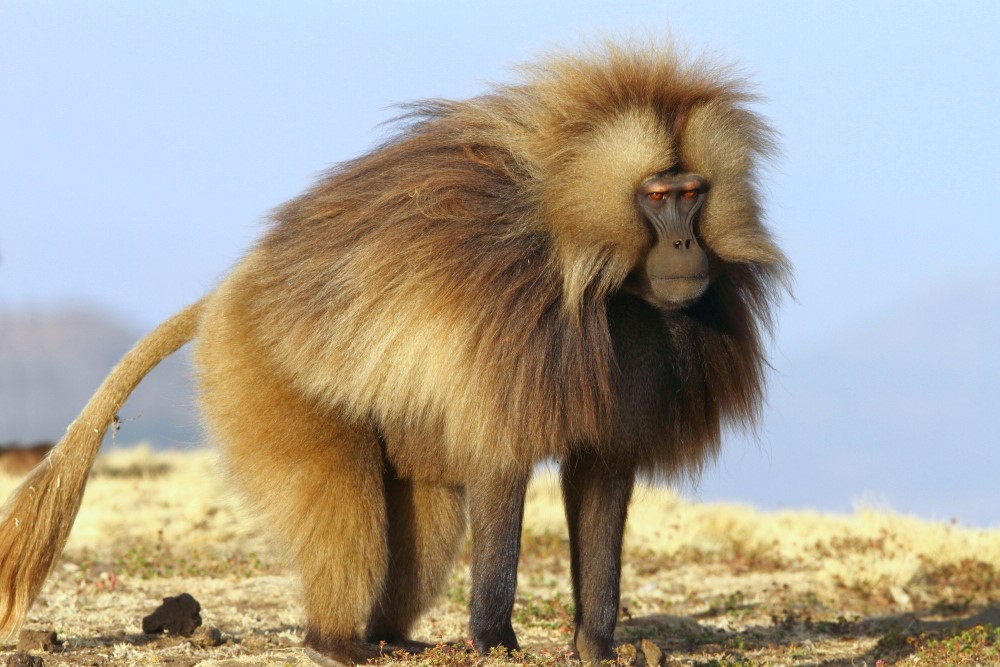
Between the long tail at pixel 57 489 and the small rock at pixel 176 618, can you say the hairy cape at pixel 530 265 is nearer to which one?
the long tail at pixel 57 489

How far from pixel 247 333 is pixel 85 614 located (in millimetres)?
2591

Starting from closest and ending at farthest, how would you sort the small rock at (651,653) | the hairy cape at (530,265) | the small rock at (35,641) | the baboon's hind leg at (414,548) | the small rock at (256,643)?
the hairy cape at (530,265)
the small rock at (651,653)
the baboon's hind leg at (414,548)
the small rock at (35,641)
the small rock at (256,643)

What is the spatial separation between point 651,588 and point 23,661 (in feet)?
14.9

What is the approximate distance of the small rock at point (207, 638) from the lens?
18.3 feet

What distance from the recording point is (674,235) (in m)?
4.10

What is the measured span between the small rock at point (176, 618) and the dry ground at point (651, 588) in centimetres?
7

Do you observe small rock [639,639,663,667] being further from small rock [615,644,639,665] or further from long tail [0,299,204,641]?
long tail [0,299,204,641]

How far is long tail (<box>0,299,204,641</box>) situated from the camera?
5211mm

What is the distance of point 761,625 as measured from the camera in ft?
23.1

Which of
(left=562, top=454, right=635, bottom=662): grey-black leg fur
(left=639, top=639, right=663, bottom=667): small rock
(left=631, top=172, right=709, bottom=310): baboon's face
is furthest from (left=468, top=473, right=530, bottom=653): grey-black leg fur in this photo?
(left=631, top=172, right=709, bottom=310): baboon's face

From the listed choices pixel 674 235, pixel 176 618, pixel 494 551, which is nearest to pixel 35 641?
pixel 176 618

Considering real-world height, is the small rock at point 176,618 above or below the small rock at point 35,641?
above

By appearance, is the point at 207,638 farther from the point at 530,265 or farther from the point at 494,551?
the point at 530,265

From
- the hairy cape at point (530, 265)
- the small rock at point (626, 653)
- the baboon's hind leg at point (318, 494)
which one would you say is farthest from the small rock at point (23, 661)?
the small rock at point (626, 653)
